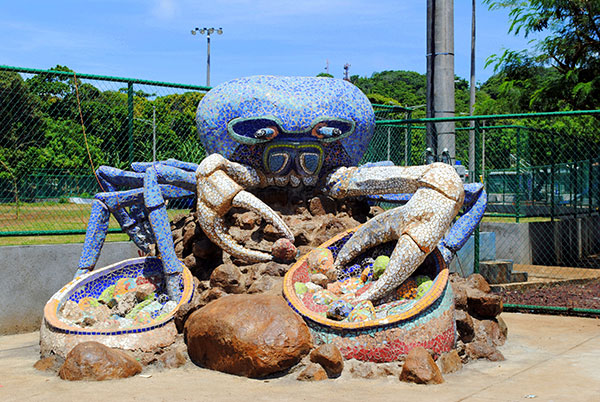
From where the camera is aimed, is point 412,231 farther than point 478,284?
No

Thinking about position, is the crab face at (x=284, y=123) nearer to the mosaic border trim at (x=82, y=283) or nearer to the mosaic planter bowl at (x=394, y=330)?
the mosaic border trim at (x=82, y=283)

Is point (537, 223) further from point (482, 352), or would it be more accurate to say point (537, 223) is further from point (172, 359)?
point (172, 359)

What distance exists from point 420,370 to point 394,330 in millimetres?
385

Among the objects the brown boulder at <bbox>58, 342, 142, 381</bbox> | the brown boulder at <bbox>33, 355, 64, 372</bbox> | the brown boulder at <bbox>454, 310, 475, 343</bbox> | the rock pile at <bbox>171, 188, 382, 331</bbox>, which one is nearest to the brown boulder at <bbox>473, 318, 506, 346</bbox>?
the brown boulder at <bbox>454, 310, 475, 343</bbox>

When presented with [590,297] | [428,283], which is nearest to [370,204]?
[428,283]

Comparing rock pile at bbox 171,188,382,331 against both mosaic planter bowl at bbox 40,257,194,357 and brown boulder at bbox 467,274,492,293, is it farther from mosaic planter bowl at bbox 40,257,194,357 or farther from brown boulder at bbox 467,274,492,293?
brown boulder at bbox 467,274,492,293

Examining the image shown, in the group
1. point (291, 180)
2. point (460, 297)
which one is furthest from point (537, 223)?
point (291, 180)

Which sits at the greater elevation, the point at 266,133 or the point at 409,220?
the point at 266,133

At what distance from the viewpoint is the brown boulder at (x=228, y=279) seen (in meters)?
6.13

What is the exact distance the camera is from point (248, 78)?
6.79 meters

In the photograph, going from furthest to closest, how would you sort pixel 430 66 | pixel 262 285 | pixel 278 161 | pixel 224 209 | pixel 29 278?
pixel 430 66
pixel 29 278
pixel 278 161
pixel 224 209
pixel 262 285

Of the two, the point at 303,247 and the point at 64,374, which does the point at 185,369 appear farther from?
the point at 303,247

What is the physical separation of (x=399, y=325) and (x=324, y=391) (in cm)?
83

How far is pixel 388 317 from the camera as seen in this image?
5.39 meters
